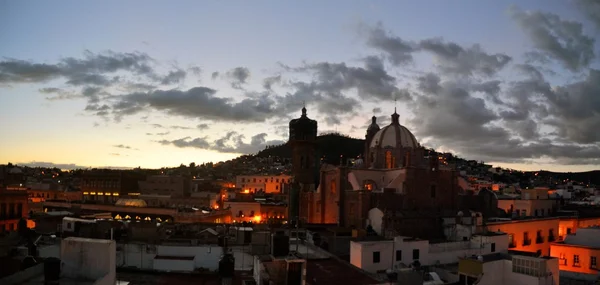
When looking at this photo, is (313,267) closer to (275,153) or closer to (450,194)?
(450,194)

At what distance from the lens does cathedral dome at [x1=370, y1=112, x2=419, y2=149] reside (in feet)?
161

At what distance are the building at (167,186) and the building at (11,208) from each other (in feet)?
129

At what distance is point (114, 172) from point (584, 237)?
6640cm

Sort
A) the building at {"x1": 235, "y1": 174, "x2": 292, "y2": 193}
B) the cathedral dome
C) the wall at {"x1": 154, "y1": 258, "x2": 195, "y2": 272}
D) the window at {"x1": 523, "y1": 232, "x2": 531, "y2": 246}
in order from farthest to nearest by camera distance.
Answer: the building at {"x1": 235, "y1": 174, "x2": 292, "y2": 193}, the cathedral dome, the window at {"x1": 523, "y1": 232, "x2": 531, "y2": 246}, the wall at {"x1": 154, "y1": 258, "x2": 195, "y2": 272}

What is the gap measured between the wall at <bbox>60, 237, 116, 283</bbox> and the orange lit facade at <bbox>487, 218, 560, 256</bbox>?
111 ft

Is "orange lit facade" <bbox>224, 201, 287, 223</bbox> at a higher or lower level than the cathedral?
lower

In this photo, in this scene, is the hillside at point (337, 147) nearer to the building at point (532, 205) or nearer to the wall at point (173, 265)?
the building at point (532, 205)

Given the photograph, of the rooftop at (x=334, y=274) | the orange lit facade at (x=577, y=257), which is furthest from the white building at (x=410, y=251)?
the rooftop at (x=334, y=274)

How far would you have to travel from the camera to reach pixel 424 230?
4009cm

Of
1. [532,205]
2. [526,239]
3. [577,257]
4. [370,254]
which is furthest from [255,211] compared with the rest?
[577,257]

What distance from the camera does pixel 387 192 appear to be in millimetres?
42156

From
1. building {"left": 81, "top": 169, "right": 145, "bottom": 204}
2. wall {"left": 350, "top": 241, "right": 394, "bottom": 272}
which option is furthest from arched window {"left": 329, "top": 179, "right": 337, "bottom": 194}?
building {"left": 81, "top": 169, "right": 145, "bottom": 204}

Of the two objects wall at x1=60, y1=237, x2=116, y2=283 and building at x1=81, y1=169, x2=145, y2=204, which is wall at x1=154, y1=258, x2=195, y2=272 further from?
building at x1=81, y1=169, x2=145, y2=204

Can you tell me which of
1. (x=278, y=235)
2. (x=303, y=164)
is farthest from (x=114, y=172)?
(x=278, y=235)
